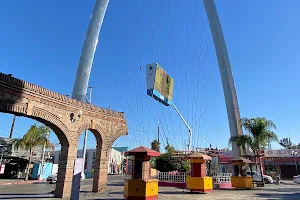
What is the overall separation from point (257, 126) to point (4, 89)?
2328 cm

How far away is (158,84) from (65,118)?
2684 centimetres

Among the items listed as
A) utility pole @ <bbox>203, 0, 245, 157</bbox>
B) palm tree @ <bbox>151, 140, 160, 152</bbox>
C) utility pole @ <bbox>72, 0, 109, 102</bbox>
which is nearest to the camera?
utility pole @ <bbox>72, 0, 109, 102</bbox>

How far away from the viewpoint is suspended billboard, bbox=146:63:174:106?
38.6 metres

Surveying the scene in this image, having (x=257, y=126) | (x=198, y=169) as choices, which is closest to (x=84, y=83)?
(x=198, y=169)

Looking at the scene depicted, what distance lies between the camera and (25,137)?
102 feet

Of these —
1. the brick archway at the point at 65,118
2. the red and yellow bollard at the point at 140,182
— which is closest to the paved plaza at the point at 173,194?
the brick archway at the point at 65,118

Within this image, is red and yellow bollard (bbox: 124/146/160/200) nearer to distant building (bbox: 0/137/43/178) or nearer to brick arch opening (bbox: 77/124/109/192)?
brick arch opening (bbox: 77/124/109/192)

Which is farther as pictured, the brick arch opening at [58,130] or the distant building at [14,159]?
the distant building at [14,159]

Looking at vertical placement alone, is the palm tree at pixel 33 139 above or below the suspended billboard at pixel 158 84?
below

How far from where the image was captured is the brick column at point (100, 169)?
16703 mm

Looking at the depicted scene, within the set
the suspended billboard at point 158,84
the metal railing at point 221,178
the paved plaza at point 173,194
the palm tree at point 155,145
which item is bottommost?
the paved plaza at point 173,194

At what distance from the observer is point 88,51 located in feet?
110

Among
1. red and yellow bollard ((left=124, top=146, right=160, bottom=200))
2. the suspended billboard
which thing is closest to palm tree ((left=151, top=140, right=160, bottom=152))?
the suspended billboard

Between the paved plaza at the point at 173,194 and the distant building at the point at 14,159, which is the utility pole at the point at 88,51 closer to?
the paved plaza at the point at 173,194
